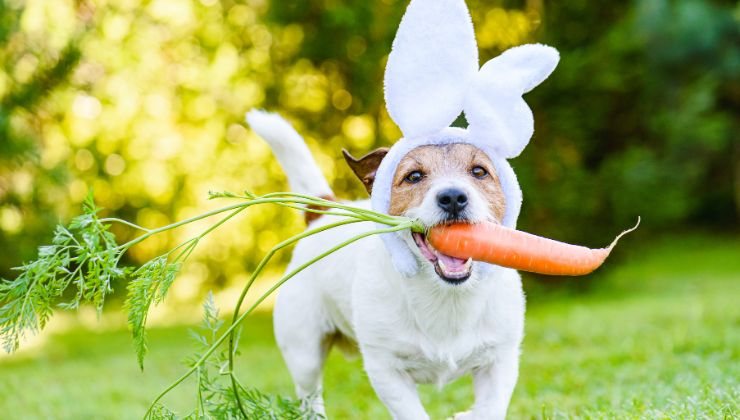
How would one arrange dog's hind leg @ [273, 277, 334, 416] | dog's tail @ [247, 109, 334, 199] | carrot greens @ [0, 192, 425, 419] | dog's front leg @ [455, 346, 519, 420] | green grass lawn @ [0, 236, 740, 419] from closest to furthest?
carrot greens @ [0, 192, 425, 419]
dog's front leg @ [455, 346, 519, 420]
dog's hind leg @ [273, 277, 334, 416]
green grass lawn @ [0, 236, 740, 419]
dog's tail @ [247, 109, 334, 199]

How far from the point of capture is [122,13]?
1505 centimetres

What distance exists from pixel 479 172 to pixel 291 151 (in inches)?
67.7

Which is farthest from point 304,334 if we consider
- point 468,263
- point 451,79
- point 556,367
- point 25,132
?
point 25,132

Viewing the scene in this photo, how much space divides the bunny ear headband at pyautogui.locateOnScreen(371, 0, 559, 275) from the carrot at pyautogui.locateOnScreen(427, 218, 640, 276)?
0.96ft

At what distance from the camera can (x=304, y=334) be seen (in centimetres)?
503

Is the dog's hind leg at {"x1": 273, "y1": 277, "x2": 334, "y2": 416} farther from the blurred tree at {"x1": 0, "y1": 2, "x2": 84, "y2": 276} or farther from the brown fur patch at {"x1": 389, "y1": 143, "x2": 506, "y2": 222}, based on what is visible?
the blurred tree at {"x1": 0, "y1": 2, "x2": 84, "y2": 276}

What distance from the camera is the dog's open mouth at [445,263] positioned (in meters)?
3.74

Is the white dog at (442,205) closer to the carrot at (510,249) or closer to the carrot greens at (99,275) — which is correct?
the carrot at (510,249)

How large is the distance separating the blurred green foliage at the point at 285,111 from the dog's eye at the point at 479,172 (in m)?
8.28

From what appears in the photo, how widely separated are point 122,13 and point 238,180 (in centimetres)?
336

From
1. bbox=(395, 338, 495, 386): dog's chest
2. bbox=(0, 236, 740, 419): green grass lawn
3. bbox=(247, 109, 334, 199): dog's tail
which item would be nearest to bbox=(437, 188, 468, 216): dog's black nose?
bbox=(395, 338, 495, 386): dog's chest

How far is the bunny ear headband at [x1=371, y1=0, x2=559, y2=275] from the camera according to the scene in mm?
3848

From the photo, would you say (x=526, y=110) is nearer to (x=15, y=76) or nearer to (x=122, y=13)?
(x=15, y=76)

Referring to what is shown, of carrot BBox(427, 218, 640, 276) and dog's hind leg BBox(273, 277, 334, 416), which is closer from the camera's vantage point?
carrot BBox(427, 218, 640, 276)
